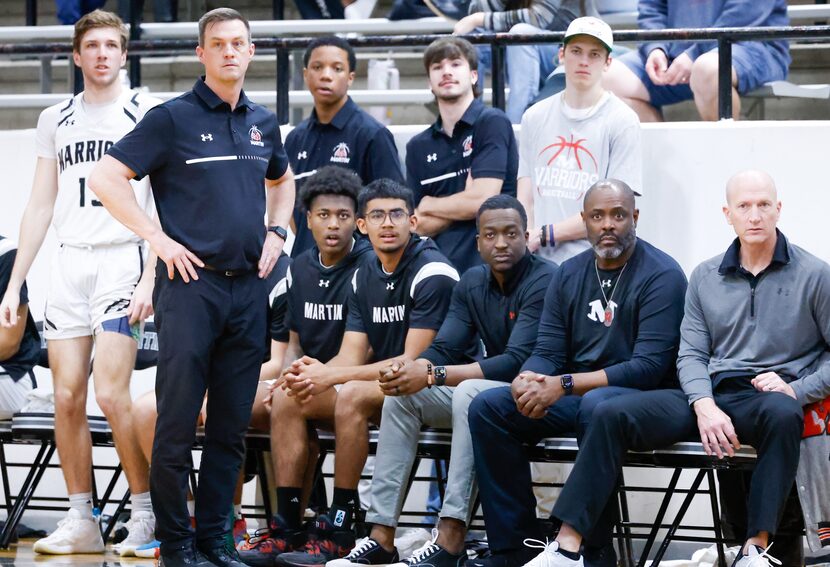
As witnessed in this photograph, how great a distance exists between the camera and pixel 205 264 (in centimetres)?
430

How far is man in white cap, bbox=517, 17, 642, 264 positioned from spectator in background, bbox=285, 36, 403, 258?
728 mm

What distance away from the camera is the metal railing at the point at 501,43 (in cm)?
606

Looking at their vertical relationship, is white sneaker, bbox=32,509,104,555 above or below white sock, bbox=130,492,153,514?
below

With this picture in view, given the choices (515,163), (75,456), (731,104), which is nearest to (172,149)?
(75,456)

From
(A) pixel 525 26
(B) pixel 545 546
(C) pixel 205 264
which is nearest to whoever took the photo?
(C) pixel 205 264

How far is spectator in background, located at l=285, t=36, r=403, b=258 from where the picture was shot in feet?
19.3

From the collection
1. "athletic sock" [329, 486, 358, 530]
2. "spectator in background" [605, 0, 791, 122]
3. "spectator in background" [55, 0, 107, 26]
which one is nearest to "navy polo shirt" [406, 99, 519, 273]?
"spectator in background" [605, 0, 791, 122]

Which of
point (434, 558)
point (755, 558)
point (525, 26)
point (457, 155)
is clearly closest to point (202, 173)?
point (434, 558)

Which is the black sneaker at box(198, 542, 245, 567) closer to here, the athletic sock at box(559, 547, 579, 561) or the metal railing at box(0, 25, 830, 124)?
the athletic sock at box(559, 547, 579, 561)

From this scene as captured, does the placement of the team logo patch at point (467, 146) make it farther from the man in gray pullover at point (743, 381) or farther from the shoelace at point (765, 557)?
the shoelace at point (765, 557)

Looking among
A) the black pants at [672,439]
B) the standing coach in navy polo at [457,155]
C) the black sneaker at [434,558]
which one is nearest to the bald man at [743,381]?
the black pants at [672,439]

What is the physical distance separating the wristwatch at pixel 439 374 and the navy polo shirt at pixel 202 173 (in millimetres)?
967

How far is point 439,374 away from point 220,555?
3.83 ft

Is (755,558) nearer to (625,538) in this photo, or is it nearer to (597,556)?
(597,556)
